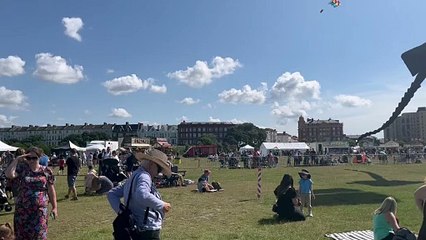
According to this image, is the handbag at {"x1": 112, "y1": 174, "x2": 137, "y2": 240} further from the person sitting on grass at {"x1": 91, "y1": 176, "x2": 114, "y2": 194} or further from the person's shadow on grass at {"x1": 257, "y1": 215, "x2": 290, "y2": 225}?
the person sitting on grass at {"x1": 91, "y1": 176, "x2": 114, "y2": 194}

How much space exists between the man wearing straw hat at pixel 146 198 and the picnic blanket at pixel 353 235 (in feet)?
18.4

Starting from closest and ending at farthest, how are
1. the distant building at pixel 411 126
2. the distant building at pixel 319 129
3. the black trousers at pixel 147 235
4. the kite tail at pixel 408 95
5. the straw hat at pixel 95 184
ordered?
1. the black trousers at pixel 147 235
2. the straw hat at pixel 95 184
3. the kite tail at pixel 408 95
4. the distant building at pixel 319 129
5. the distant building at pixel 411 126

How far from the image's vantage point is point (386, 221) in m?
7.22

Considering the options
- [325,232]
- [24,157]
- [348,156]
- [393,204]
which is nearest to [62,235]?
[24,157]

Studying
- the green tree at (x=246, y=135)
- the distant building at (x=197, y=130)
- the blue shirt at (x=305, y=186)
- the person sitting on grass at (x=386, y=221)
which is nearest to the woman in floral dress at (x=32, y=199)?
the person sitting on grass at (x=386, y=221)

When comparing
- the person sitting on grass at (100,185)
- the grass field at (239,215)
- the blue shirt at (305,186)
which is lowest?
the grass field at (239,215)

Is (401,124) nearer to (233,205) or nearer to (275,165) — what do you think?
(275,165)

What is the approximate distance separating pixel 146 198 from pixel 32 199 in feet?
7.99

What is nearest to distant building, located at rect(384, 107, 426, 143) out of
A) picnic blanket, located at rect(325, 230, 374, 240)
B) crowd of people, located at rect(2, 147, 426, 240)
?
picnic blanket, located at rect(325, 230, 374, 240)

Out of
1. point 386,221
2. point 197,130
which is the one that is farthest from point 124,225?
point 197,130

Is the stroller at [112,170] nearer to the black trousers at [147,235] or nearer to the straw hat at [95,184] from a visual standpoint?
the straw hat at [95,184]

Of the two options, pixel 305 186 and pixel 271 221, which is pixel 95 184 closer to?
pixel 305 186

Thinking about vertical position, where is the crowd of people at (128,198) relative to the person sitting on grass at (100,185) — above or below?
above

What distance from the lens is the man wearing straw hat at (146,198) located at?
174 inches
